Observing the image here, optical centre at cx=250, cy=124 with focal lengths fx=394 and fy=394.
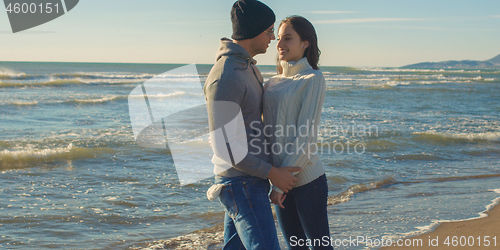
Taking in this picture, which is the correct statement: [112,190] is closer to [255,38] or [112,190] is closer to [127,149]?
[127,149]

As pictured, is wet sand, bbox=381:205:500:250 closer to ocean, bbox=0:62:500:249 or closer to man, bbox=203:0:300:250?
ocean, bbox=0:62:500:249

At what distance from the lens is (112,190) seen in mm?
5648

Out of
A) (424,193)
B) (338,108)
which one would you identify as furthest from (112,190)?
(338,108)

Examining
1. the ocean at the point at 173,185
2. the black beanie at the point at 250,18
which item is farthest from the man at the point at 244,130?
the ocean at the point at 173,185

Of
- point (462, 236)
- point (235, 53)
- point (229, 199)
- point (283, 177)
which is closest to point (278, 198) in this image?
Answer: point (283, 177)

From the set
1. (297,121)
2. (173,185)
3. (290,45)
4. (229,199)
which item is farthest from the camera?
(173,185)

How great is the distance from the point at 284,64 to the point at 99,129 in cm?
927

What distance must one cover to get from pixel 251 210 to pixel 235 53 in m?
0.81

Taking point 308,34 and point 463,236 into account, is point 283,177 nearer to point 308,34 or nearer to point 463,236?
point 308,34

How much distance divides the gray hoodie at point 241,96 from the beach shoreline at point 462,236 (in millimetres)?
2353

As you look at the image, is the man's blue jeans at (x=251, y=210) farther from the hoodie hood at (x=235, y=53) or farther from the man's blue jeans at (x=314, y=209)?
the hoodie hood at (x=235, y=53)

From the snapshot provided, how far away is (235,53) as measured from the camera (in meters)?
2.02

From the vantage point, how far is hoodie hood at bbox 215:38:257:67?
79.7 inches

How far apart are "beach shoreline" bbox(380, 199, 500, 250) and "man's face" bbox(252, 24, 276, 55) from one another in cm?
254
